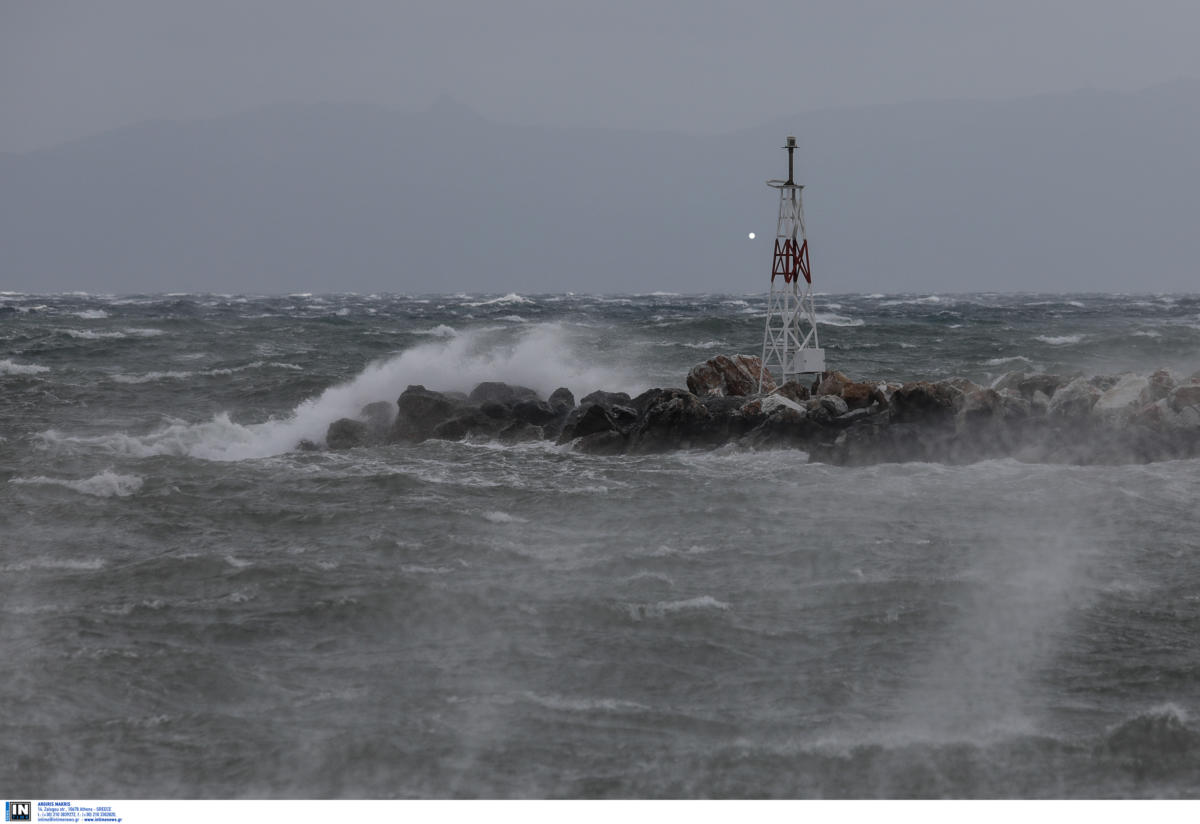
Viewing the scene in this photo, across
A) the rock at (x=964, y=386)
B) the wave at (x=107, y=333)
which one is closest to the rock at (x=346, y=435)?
the rock at (x=964, y=386)

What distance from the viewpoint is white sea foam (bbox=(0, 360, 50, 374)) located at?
38.3 meters

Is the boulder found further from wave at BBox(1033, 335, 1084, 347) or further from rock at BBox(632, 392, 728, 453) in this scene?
wave at BBox(1033, 335, 1084, 347)

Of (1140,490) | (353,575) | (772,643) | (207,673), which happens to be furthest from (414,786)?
(1140,490)

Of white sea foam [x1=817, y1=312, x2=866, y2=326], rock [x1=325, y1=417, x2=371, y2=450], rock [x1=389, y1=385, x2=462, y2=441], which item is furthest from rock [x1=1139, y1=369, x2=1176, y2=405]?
white sea foam [x1=817, y1=312, x2=866, y2=326]

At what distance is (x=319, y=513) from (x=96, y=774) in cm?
888

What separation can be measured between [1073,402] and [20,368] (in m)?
32.1

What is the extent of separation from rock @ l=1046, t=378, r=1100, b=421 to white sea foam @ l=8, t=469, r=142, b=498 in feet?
Answer: 54.3

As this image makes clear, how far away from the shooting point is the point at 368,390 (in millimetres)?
29984

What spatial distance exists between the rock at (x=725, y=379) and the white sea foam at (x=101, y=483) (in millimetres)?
11923

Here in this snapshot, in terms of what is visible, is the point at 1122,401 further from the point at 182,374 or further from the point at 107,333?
the point at 107,333

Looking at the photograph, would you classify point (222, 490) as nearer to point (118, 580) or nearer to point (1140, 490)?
point (118, 580)

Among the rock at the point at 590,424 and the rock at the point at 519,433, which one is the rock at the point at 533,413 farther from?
the rock at the point at 590,424

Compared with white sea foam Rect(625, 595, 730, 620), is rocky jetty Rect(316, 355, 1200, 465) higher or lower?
higher

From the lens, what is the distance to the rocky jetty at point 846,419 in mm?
22047
